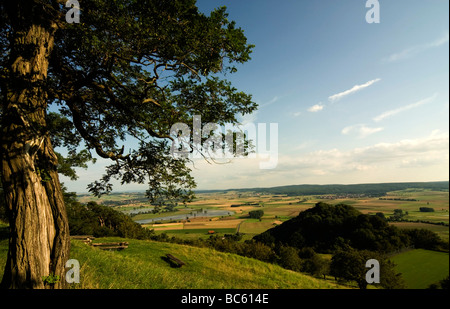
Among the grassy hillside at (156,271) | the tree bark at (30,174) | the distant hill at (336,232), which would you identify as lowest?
the distant hill at (336,232)

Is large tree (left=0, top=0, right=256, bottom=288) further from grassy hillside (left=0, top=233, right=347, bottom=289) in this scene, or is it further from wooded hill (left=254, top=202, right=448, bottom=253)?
wooded hill (left=254, top=202, right=448, bottom=253)

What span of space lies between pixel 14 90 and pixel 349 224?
103 metres

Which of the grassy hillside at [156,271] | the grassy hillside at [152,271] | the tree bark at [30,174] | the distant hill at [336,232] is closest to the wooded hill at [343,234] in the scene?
the distant hill at [336,232]

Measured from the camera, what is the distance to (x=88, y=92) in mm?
9258

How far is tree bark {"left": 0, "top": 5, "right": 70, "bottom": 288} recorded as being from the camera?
4727 mm

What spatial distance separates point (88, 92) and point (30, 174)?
18.7 ft

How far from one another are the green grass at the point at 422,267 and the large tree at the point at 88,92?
62489mm

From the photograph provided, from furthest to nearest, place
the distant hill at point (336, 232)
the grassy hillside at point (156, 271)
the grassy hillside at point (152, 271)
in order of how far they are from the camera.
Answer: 1. the distant hill at point (336, 232)
2. the grassy hillside at point (156, 271)
3. the grassy hillside at point (152, 271)

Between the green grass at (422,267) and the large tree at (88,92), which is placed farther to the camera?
the green grass at (422,267)

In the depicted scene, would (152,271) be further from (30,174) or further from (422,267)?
(422,267)

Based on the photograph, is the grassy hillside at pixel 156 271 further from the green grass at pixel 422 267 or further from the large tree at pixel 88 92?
the green grass at pixel 422 267

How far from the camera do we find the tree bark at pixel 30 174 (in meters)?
4.73

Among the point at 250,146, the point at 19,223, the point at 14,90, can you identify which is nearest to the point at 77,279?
the point at 19,223

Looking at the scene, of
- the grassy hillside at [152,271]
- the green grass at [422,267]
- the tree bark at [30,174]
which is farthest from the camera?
the green grass at [422,267]
